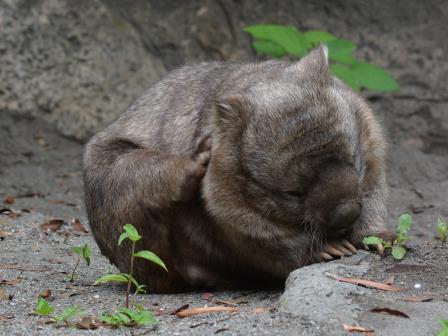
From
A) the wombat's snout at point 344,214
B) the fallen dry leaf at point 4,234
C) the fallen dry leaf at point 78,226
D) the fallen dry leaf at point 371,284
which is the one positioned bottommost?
the fallen dry leaf at point 78,226

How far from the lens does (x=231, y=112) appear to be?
5.05 m

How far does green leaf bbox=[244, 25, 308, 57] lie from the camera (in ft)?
27.2

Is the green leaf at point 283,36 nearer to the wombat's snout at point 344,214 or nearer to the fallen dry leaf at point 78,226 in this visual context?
the fallen dry leaf at point 78,226

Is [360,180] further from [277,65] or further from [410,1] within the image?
[410,1]

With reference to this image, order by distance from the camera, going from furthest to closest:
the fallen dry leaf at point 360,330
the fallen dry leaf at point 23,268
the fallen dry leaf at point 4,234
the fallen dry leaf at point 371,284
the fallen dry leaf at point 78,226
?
the fallen dry leaf at point 78,226, the fallen dry leaf at point 4,234, the fallen dry leaf at point 23,268, the fallen dry leaf at point 371,284, the fallen dry leaf at point 360,330

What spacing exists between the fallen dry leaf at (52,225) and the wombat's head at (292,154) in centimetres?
260

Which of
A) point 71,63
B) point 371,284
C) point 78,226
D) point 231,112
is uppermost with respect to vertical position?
point 231,112

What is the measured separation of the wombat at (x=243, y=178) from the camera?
4707 millimetres

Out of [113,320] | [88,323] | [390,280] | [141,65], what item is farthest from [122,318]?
[141,65]

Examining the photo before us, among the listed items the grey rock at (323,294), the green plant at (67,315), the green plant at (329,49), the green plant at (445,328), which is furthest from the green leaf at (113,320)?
the green plant at (329,49)

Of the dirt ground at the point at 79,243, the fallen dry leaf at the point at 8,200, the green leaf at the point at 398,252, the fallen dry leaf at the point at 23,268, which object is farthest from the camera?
the fallen dry leaf at the point at 8,200

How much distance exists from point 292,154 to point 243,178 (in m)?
0.39

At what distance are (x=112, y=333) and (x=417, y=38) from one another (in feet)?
22.2

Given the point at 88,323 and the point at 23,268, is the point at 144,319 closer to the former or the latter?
the point at 88,323
